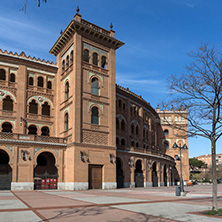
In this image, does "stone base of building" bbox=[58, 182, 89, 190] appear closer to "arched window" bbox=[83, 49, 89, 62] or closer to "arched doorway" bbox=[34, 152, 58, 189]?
"arched doorway" bbox=[34, 152, 58, 189]

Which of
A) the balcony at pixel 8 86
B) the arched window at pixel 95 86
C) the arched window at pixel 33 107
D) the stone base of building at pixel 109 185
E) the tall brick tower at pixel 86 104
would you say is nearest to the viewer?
the tall brick tower at pixel 86 104

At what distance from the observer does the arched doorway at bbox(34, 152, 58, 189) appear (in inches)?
1277

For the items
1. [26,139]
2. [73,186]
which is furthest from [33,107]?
[73,186]

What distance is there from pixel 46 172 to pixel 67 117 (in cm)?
739

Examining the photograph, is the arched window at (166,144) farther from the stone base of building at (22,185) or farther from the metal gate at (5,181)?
the metal gate at (5,181)

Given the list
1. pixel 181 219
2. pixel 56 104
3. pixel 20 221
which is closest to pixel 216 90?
pixel 181 219

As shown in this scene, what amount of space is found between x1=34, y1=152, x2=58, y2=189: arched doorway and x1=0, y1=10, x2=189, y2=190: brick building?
0.12 meters

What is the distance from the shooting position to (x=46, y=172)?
110ft

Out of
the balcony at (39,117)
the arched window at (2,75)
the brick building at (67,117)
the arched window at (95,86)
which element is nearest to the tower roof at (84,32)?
the brick building at (67,117)

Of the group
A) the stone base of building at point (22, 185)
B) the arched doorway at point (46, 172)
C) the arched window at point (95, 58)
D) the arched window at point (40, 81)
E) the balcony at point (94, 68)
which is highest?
the arched window at point (95, 58)

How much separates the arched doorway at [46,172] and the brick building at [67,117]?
0.12 metres

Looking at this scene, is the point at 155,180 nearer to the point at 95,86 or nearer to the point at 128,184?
the point at 128,184

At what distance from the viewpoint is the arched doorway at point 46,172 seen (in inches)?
1277

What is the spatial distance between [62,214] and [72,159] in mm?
21136
